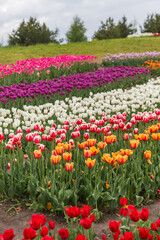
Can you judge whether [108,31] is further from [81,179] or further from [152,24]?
[81,179]

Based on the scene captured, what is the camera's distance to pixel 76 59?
50.1 feet

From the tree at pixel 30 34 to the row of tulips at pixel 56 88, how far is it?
31426 millimetres

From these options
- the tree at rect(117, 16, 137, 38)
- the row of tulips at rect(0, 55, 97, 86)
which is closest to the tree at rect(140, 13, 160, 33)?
the tree at rect(117, 16, 137, 38)

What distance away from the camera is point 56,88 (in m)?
9.31

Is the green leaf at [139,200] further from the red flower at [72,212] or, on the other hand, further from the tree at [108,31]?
the tree at [108,31]

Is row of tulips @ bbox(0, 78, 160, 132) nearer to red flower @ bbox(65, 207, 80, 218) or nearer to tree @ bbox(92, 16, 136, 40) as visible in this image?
red flower @ bbox(65, 207, 80, 218)

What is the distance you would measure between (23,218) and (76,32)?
44.2 m

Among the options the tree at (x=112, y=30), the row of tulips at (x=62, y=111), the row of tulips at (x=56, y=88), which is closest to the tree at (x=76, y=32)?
the tree at (x=112, y=30)

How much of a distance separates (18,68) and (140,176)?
9.11 m

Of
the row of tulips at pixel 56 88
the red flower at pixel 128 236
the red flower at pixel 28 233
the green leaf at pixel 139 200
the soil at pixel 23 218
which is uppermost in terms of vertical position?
the row of tulips at pixel 56 88

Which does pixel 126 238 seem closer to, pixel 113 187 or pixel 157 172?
pixel 113 187

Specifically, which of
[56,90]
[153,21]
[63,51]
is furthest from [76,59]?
[153,21]

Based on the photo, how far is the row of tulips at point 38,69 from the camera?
38.3 ft

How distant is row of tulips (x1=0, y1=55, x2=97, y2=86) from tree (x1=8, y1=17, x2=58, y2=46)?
28.1 meters
